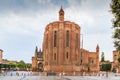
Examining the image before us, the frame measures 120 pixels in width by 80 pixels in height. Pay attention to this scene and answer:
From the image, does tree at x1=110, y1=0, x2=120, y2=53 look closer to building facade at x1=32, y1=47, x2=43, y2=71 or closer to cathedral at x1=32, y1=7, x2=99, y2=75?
cathedral at x1=32, y1=7, x2=99, y2=75

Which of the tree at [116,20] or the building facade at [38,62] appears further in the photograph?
the building facade at [38,62]

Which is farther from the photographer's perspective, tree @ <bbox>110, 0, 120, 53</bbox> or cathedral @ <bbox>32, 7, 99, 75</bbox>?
cathedral @ <bbox>32, 7, 99, 75</bbox>

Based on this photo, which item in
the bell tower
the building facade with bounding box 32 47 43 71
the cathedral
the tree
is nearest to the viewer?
the tree

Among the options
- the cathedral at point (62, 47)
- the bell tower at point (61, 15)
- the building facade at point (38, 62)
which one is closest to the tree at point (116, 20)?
the cathedral at point (62, 47)

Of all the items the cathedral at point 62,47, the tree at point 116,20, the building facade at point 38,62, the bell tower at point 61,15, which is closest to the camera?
the tree at point 116,20

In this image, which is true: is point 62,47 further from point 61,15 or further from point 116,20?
point 116,20

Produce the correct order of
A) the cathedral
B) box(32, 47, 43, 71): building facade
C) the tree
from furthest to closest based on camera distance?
box(32, 47, 43, 71): building facade
the cathedral
the tree

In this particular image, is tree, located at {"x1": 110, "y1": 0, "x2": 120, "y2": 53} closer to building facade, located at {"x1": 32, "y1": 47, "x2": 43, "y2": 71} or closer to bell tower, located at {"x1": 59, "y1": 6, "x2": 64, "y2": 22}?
bell tower, located at {"x1": 59, "y1": 6, "x2": 64, "y2": 22}

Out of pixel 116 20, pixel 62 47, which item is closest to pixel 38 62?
pixel 62 47

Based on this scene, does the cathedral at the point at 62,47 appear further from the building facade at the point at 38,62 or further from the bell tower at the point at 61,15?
the building facade at the point at 38,62

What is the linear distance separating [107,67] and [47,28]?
56.0 meters

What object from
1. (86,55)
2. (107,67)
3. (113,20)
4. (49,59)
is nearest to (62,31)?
(49,59)

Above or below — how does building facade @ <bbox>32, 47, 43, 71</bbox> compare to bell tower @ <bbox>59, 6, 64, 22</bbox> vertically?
below

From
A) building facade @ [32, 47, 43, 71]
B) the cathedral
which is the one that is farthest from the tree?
building facade @ [32, 47, 43, 71]
